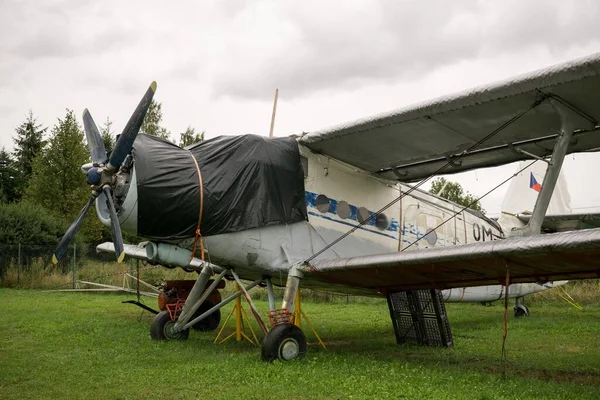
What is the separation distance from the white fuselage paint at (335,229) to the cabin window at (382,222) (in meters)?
0.02

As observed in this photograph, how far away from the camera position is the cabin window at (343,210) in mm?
9891

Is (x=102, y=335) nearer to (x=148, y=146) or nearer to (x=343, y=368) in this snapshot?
(x=148, y=146)

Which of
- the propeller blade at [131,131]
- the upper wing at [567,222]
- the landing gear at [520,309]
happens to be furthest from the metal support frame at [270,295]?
the landing gear at [520,309]

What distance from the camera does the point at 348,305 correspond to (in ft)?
63.7

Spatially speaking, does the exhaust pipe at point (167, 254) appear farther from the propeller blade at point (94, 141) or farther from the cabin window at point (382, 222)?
the cabin window at point (382, 222)

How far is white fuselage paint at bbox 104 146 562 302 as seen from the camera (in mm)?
8758

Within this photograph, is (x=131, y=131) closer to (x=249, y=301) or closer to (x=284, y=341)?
(x=249, y=301)

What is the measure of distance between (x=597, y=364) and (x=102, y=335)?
27.0ft

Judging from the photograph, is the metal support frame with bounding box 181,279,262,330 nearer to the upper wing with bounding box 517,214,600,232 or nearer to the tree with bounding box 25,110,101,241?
the upper wing with bounding box 517,214,600,232

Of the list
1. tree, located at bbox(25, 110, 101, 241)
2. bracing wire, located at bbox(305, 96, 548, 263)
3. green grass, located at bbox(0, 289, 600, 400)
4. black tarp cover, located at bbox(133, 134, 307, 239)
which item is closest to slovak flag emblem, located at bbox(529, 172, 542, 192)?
green grass, located at bbox(0, 289, 600, 400)

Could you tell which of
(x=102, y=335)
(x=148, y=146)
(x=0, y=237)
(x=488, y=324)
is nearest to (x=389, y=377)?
(x=148, y=146)

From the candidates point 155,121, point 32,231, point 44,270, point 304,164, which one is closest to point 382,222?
point 304,164

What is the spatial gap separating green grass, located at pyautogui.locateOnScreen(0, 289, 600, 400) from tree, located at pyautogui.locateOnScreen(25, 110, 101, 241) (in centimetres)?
2323

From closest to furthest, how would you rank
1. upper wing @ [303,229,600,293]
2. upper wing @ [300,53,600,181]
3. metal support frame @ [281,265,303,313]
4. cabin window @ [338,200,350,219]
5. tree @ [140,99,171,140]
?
upper wing @ [303,229,600,293], upper wing @ [300,53,600,181], metal support frame @ [281,265,303,313], cabin window @ [338,200,350,219], tree @ [140,99,171,140]
